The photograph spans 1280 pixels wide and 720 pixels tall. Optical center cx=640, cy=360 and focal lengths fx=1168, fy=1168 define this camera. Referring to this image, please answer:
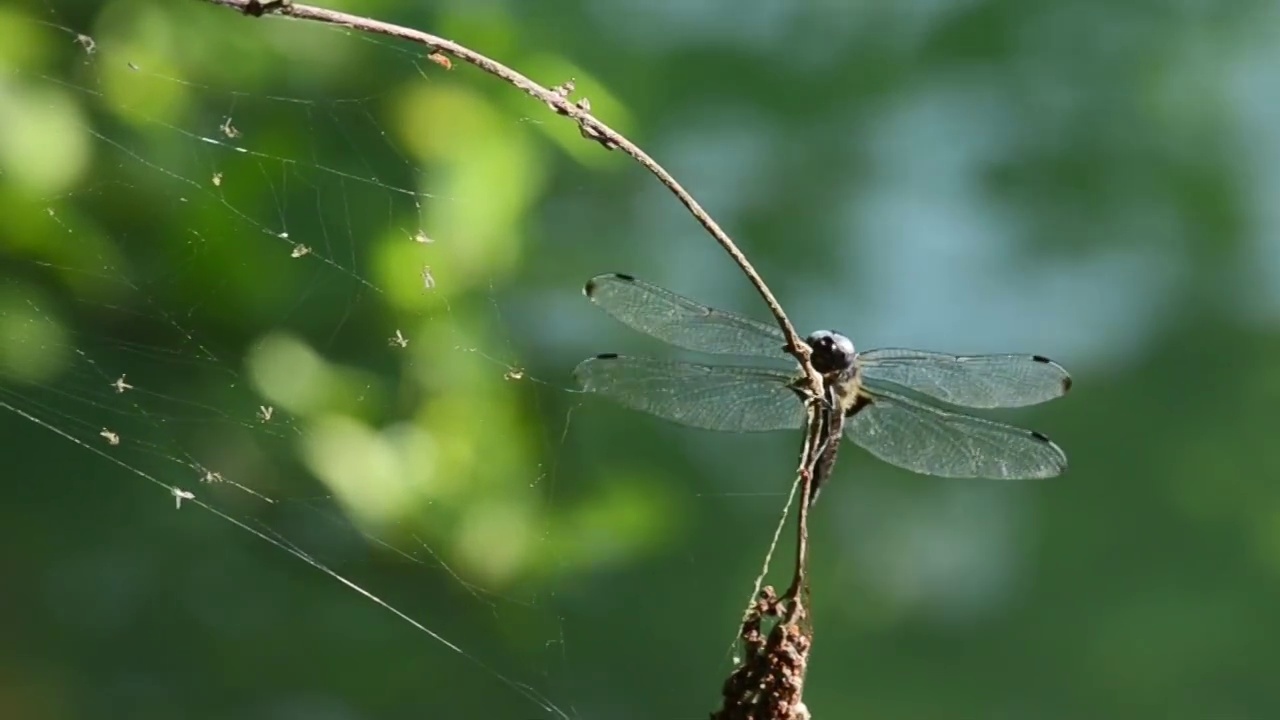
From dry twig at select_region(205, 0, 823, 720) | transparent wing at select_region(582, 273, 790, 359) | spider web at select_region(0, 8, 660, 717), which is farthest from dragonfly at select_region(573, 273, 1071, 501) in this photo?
dry twig at select_region(205, 0, 823, 720)

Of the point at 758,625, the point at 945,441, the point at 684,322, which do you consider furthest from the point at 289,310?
the point at 758,625

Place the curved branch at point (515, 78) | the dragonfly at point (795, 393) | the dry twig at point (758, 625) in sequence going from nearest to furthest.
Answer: the curved branch at point (515, 78), the dry twig at point (758, 625), the dragonfly at point (795, 393)

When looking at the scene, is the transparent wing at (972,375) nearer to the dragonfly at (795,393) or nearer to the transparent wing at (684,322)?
the dragonfly at (795,393)

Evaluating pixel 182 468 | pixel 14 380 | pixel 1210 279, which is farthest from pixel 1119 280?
pixel 14 380

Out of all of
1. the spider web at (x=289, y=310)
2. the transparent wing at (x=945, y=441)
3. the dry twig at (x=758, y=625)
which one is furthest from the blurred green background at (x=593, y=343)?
the dry twig at (x=758, y=625)

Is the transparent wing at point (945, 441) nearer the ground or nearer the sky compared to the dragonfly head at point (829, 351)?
nearer the sky

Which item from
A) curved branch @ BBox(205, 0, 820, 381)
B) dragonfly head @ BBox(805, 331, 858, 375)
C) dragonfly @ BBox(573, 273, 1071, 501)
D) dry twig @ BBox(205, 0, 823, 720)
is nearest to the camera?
curved branch @ BBox(205, 0, 820, 381)

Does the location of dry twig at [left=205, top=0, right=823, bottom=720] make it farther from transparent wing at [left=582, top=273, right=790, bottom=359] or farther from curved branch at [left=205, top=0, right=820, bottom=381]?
transparent wing at [left=582, top=273, right=790, bottom=359]

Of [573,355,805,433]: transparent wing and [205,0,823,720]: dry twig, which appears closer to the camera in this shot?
[205,0,823,720]: dry twig
